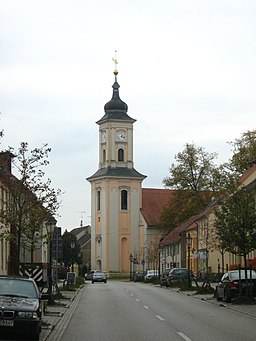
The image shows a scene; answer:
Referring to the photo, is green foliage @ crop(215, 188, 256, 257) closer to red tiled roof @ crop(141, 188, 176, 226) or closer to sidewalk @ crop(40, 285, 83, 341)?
sidewalk @ crop(40, 285, 83, 341)

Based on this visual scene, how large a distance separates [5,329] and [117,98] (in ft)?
350

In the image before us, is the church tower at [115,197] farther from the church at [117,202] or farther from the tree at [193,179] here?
the tree at [193,179]

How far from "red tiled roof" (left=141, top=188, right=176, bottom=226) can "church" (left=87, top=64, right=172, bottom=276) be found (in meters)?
0.25

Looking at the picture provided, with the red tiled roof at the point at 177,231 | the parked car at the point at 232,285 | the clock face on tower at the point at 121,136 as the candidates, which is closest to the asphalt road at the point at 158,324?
the parked car at the point at 232,285

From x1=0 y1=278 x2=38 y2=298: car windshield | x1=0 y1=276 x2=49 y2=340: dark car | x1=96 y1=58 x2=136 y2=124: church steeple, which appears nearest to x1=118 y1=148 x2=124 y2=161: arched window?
x1=96 y1=58 x2=136 y2=124: church steeple

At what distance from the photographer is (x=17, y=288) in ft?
61.1

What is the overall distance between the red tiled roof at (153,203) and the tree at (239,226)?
8310 centimetres

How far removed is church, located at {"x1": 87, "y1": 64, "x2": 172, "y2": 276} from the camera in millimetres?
116125

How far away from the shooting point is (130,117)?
122 m

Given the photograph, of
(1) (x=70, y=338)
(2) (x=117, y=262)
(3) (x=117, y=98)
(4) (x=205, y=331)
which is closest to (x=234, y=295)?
(4) (x=205, y=331)

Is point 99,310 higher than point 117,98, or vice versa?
point 117,98

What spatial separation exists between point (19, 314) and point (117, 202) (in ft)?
332

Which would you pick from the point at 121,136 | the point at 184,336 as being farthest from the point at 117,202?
the point at 184,336

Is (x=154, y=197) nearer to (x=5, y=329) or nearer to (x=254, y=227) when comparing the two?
(x=254, y=227)
